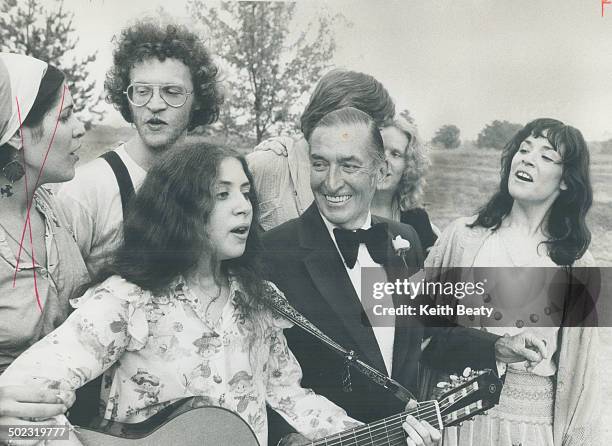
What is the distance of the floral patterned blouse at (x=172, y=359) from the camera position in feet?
8.04

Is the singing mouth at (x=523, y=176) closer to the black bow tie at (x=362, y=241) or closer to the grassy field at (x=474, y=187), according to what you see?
the grassy field at (x=474, y=187)

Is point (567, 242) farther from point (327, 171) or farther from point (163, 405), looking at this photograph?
point (163, 405)

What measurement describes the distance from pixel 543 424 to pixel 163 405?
1718 millimetres

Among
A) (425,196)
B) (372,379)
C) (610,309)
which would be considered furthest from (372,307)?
(610,309)

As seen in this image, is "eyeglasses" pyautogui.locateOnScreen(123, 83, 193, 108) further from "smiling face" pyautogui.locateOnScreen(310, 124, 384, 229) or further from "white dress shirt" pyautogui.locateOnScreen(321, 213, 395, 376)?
"white dress shirt" pyautogui.locateOnScreen(321, 213, 395, 376)

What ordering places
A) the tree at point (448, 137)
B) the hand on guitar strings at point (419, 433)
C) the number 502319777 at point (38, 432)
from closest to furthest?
the number 502319777 at point (38, 432) < the hand on guitar strings at point (419, 433) < the tree at point (448, 137)

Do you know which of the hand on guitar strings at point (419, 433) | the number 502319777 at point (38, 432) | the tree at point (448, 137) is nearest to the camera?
the number 502319777 at point (38, 432)

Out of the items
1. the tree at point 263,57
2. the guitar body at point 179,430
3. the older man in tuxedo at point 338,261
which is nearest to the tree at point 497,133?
the older man in tuxedo at point 338,261

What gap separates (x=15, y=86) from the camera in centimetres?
268

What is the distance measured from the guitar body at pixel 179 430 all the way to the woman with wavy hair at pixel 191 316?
5 centimetres

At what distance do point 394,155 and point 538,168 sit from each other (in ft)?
2.12

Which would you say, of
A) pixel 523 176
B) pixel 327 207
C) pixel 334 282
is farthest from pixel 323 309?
pixel 523 176

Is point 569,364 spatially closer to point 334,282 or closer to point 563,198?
point 563,198

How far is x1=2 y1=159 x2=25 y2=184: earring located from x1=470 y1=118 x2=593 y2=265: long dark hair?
198 centimetres
